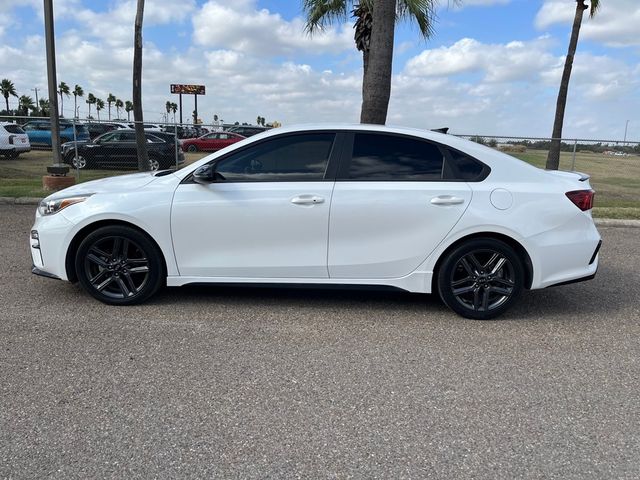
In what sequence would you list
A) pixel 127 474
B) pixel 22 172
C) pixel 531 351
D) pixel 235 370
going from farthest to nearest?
pixel 22 172 → pixel 531 351 → pixel 235 370 → pixel 127 474

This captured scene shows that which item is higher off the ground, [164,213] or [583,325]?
[164,213]

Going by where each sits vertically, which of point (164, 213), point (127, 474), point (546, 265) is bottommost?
point (127, 474)

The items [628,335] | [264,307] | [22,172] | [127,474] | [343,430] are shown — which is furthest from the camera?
[22,172]

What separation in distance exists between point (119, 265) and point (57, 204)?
76cm

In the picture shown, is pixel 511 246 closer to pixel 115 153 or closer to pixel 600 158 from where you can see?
pixel 600 158

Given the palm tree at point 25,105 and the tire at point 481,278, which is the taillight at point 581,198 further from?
the palm tree at point 25,105

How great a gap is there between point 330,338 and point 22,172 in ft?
46.0

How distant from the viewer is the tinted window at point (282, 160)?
4.52 m

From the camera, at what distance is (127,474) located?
2.46 m

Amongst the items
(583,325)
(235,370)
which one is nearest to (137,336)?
(235,370)

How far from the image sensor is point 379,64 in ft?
30.5

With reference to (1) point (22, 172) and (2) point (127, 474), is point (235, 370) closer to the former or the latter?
(2) point (127, 474)

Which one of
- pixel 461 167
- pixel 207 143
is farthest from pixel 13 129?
pixel 461 167

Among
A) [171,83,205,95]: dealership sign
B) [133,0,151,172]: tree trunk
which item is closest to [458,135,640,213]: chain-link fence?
[133,0,151,172]: tree trunk
